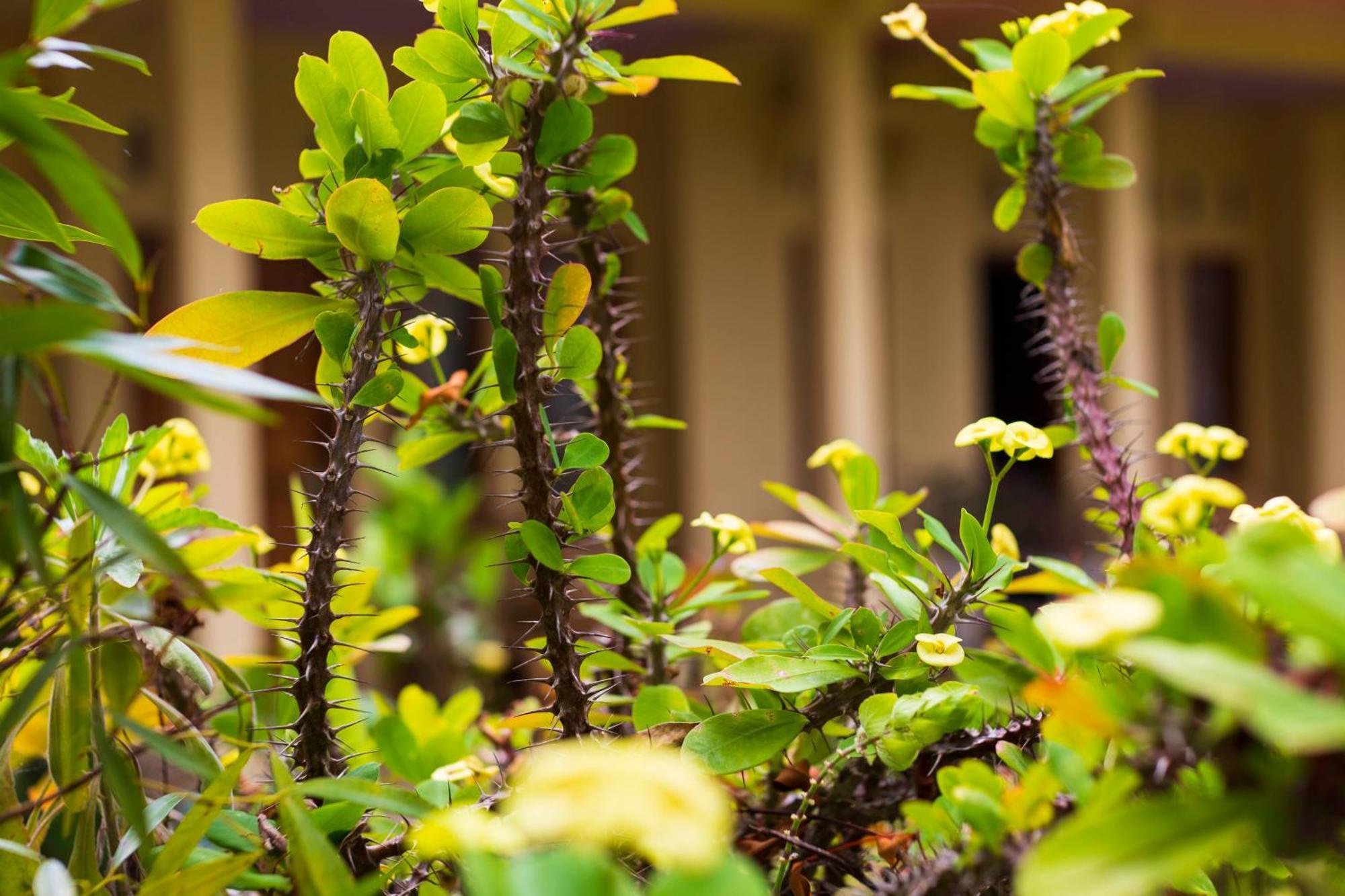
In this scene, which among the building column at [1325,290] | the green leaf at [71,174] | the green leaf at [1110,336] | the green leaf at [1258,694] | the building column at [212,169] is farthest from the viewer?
the building column at [1325,290]

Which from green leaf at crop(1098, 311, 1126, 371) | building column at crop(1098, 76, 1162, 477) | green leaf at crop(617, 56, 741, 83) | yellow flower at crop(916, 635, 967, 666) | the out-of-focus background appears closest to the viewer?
yellow flower at crop(916, 635, 967, 666)

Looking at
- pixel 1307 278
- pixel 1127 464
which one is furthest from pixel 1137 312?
pixel 1127 464

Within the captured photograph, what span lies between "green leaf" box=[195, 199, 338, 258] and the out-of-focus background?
120 inches

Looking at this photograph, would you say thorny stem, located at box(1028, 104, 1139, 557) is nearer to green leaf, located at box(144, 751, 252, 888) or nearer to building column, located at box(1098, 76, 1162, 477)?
green leaf, located at box(144, 751, 252, 888)

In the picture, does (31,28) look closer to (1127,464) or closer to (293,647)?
(293,647)

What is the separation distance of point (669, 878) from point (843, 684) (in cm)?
29

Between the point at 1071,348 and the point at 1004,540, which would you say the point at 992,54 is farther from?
the point at 1004,540

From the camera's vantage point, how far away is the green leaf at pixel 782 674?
50cm

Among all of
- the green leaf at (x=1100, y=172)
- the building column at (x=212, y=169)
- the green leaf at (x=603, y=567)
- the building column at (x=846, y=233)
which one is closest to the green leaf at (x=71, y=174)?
the green leaf at (x=603, y=567)

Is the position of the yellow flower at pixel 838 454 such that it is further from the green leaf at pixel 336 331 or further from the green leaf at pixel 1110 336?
the green leaf at pixel 336 331

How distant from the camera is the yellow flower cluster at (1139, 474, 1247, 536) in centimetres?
50

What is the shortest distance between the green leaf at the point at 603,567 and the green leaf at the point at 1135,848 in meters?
0.28

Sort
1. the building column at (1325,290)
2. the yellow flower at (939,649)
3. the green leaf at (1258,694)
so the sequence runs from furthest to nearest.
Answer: the building column at (1325,290)
the yellow flower at (939,649)
the green leaf at (1258,694)

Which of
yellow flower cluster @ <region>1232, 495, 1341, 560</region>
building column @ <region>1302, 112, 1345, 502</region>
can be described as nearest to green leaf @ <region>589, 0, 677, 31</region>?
yellow flower cluster @ <region>1232, 495, 1341, 560</region>
